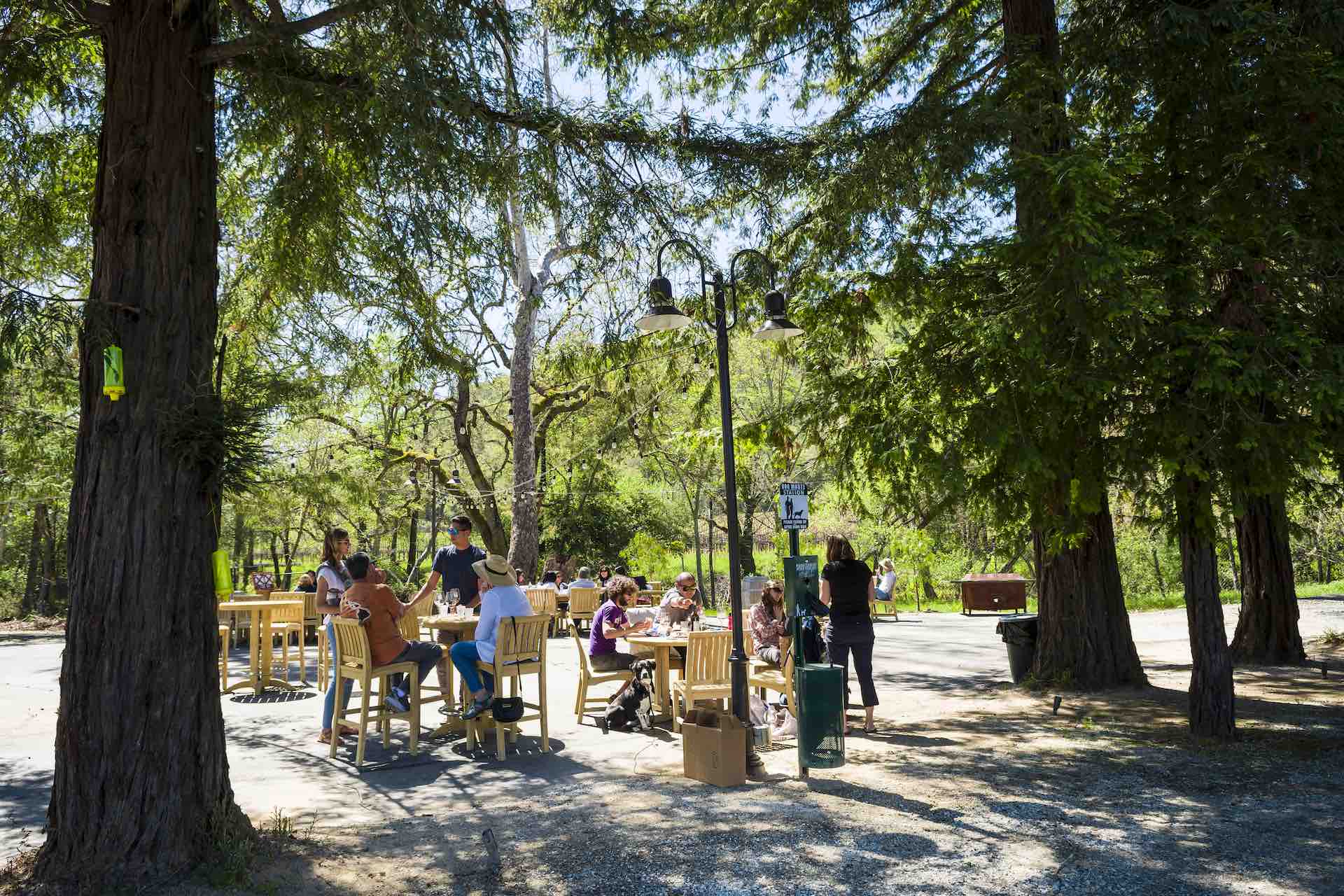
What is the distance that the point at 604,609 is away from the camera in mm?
8648

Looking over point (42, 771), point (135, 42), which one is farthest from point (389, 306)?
point (42, 771)

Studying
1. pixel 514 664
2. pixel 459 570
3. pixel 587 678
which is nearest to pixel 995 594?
pixel 587 678

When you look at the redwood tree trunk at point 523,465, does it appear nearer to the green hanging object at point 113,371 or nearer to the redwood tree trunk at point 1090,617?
the redwood tree trunk at point 1090,617

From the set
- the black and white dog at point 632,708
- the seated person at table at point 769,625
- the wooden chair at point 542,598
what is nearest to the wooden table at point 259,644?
the black and white dog at point 632,708

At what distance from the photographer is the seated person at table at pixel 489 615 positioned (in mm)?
7203

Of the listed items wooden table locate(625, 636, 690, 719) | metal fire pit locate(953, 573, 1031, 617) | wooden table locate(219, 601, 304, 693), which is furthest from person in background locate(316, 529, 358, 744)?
metal fire pit locate(953, 573, 1031, 617)

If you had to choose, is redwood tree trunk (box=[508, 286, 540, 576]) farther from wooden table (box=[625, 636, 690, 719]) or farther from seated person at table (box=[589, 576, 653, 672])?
wooden table (box=[625, 636, 690, 719])

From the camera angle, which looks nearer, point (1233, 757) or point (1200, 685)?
point (1233, 757)

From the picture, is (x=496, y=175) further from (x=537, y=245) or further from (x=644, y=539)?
(x=644, y=539)

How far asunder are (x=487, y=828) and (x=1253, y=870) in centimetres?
381

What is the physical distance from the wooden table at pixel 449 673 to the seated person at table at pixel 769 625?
2612mm

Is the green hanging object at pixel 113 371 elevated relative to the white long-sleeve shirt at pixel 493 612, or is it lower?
elevated

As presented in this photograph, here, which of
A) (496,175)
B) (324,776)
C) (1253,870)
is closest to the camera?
(1253,870)

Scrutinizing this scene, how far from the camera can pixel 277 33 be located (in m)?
4.64
